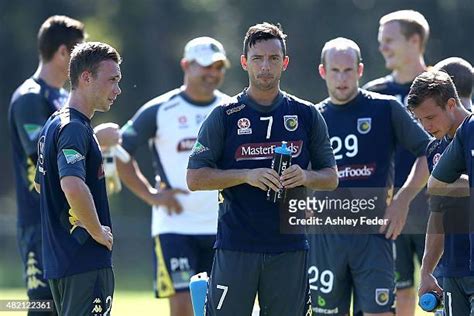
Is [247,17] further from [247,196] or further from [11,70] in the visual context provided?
[247,196]

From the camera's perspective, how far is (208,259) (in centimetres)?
940

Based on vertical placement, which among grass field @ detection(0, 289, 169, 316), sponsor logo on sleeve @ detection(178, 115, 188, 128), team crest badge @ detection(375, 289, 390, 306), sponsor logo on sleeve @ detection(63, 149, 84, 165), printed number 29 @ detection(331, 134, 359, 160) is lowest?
grass field @ detection(0, 289, 169, 316)

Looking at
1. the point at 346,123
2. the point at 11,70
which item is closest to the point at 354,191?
the point at 346,123

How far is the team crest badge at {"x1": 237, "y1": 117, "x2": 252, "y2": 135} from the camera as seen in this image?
6738 mm

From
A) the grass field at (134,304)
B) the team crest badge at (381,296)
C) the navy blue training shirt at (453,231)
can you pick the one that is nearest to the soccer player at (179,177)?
the team crest badge at (381,296)

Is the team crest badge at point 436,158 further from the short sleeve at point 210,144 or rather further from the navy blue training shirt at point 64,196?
the navy blue training shirt at point 64,196

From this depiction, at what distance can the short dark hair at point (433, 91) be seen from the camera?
6355mm

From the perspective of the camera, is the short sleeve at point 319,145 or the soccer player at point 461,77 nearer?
the short sleeve at point 319,145

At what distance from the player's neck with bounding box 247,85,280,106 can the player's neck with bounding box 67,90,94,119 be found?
1.02 metres

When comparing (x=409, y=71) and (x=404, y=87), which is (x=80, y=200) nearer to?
(x=404, y=87)

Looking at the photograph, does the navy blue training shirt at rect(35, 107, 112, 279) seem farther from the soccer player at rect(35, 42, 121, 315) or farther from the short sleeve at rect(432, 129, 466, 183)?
the short sleeve at rect(432, 129, 466, 183)

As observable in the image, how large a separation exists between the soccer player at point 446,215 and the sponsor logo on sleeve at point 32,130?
3202 millimetres

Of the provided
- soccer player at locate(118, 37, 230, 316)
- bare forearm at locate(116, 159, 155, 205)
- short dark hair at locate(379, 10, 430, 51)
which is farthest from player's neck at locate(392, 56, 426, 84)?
bare forearm at locate(116, 159, 155, 205)

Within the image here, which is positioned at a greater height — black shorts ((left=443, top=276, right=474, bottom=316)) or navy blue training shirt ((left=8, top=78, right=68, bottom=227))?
navy blue training shirt ((left=8, top=78, right=68, bottom=227))
